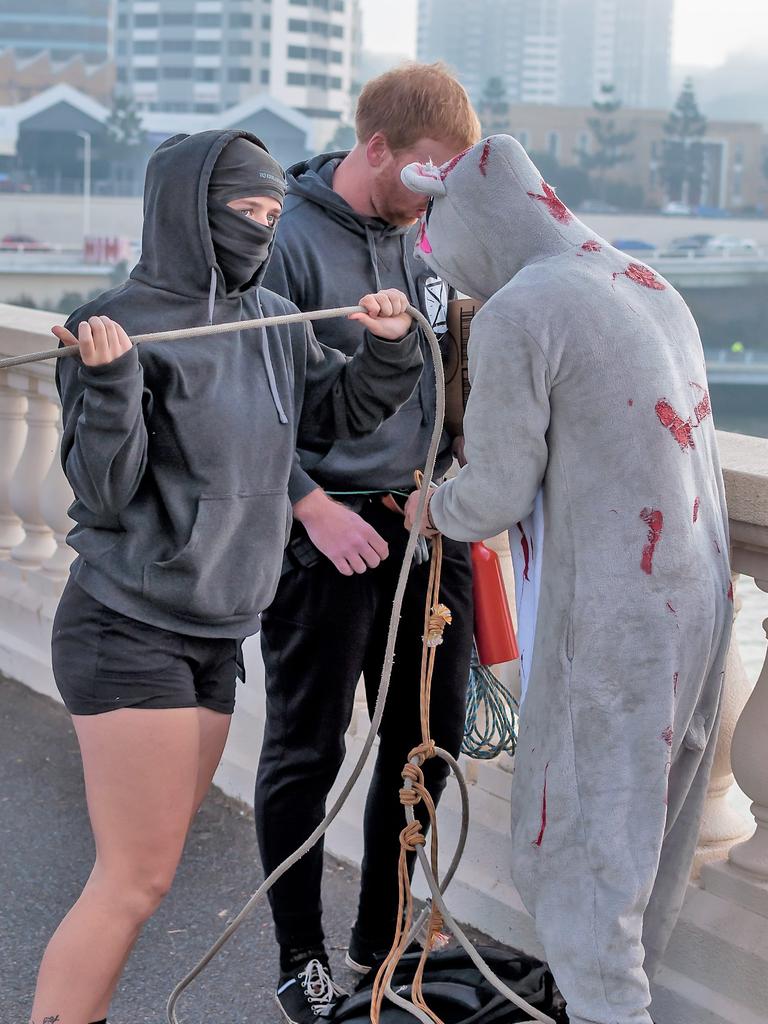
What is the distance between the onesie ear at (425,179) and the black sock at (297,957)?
4.79 ft

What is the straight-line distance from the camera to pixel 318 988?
252cm

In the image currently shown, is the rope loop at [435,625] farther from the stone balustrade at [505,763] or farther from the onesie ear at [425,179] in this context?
the onesie ear at [425,179]

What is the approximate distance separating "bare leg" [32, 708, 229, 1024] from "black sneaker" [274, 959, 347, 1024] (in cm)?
53

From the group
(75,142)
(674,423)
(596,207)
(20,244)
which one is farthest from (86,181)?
(674,423)

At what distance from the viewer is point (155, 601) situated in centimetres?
207

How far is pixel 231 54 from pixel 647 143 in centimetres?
3573

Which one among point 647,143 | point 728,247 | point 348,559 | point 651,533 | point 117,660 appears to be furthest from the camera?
point 647,143

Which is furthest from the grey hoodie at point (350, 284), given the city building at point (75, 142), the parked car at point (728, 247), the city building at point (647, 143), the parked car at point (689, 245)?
the city building at point (647, 143)

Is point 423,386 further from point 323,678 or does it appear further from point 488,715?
point 488,715

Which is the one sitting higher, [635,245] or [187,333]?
[187,333]

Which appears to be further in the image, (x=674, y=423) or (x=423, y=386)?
(x=423, y=386)

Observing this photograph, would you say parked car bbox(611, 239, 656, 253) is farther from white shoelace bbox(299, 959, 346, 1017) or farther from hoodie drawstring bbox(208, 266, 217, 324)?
hoodie drawstring bbox(208, 266, 217, 324)

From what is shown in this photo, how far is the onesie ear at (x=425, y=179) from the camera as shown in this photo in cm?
202

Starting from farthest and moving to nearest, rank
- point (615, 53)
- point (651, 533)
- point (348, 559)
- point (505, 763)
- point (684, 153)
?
point (615, 53)
point (684, 153)
point (505, 763)
point (348, 559)
point (651, 533)
